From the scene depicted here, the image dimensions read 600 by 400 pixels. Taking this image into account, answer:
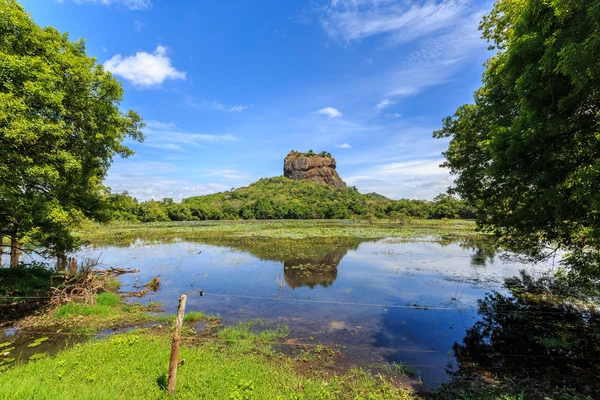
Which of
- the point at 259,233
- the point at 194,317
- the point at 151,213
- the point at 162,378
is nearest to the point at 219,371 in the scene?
the point at 162,378

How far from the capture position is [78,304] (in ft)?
34.3

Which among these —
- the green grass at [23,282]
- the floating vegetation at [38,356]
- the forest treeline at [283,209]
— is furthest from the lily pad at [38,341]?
the forest treeline at [283,209]

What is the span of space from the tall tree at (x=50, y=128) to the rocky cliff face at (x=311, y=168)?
15681 centimetres

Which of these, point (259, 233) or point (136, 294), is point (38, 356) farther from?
point (259, 233)

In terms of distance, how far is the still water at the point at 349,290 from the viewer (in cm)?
891

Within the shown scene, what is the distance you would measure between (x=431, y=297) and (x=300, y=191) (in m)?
116

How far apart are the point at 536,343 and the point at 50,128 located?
1598 centimetres

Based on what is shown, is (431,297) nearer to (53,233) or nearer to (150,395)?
(150,395)

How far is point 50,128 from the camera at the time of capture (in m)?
8.12

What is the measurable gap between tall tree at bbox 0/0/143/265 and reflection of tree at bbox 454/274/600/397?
1363cm

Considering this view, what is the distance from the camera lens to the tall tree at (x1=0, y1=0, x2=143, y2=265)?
7.67 metres

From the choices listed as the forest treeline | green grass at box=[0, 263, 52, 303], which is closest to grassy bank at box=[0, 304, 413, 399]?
green grass at box=[0, 263, 52, 303]

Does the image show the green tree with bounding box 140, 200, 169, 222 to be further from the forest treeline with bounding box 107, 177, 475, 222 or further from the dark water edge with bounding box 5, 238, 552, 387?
the dark water edge with bounding box 5, 238, 552, 387

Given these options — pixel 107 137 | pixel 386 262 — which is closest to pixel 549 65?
pixel 107 137
